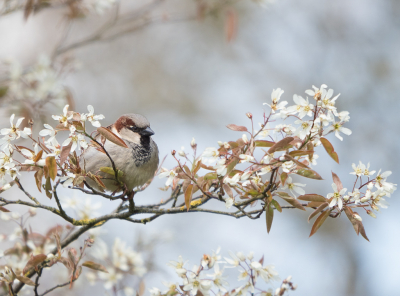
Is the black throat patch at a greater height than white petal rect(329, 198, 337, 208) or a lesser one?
lesser

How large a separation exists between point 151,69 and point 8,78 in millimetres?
6611

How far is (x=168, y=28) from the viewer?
32.0 ft

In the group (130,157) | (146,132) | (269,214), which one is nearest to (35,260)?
(130,157)

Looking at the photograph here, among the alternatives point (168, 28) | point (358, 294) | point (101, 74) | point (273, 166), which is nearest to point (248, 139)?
point (273, 166)

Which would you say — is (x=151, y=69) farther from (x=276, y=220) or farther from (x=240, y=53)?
(x=276, y=220)

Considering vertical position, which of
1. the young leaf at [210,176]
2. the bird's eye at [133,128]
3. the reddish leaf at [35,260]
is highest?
the young leaf at [210,176]

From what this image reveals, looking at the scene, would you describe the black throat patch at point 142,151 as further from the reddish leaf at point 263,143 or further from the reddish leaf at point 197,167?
the reddish leaf at point 263,143

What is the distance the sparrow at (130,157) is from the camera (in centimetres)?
263

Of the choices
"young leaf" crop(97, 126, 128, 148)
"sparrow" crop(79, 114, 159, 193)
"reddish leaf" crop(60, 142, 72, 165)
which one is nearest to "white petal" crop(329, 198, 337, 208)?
"young leaf" crop(97, 126, 128, 148)

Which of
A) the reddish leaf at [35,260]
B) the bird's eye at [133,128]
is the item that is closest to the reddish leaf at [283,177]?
the reddish leaf at [35,260]

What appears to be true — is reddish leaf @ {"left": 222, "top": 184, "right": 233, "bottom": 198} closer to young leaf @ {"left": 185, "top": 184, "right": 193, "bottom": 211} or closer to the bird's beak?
young leaf @ {"left": 185, "top": 184, "right": 193, "bottom": 211}

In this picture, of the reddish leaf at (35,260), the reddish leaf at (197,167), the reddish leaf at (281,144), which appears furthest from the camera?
the reddish leaf at (35,260)

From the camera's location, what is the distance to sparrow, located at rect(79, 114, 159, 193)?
2635 millimetres

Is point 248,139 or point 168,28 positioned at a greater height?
point 168,28
